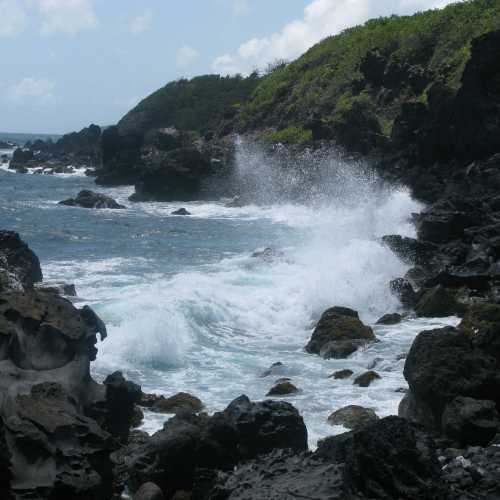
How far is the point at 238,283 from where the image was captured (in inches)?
765

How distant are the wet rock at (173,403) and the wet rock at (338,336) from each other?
10.7ft

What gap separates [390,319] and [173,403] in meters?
6.13

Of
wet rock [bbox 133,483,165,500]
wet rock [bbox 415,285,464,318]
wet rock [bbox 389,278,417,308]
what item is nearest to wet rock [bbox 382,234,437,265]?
wet rock [bbox 389,278,417,308]

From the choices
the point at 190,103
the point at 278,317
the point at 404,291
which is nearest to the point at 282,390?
the point at 278,317

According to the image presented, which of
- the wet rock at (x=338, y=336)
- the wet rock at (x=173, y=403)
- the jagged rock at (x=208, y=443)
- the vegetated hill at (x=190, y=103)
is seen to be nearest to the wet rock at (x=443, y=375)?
the jagged rock at (x=208, y=443)

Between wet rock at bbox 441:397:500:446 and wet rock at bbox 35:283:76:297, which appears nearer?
wet rock at bbox 441:397:500:446

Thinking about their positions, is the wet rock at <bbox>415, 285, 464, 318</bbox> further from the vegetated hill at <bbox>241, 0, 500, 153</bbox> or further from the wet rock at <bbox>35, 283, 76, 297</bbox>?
the vegetated hill at <bbox>241, 0, 500, 153</bbox>

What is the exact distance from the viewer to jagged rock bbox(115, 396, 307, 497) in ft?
25.5

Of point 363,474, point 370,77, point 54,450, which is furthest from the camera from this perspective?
point 370,77

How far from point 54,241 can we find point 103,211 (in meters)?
8.95

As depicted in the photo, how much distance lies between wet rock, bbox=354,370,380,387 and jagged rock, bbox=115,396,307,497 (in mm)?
2976

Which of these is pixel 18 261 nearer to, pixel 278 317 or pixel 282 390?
pixel 278 317

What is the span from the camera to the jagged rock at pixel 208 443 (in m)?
7.78

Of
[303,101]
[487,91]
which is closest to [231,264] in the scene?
[487,91]
